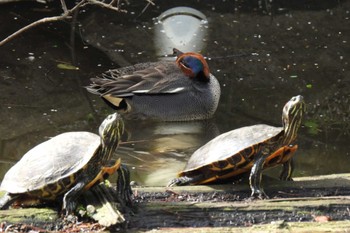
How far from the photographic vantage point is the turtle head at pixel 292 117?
461 centimetres

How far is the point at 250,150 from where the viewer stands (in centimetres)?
459

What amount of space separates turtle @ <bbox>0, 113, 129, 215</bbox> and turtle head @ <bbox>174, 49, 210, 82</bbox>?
461 centimetres

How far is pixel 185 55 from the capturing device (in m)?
8.79

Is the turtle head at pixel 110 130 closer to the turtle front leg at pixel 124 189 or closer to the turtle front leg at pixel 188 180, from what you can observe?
the turtle front leg at pixel 124 189

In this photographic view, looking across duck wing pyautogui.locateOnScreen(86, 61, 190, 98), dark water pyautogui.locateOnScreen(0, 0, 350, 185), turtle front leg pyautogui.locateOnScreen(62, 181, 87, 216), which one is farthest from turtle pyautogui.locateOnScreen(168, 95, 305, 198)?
duck wing pyautogui.locateOnScreen(86, 61, 190, 98)

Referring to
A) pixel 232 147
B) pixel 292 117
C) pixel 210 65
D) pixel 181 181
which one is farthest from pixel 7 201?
pixel 210 65

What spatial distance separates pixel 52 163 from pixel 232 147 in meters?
1.16

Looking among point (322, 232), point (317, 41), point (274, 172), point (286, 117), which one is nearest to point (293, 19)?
point (317, 41)

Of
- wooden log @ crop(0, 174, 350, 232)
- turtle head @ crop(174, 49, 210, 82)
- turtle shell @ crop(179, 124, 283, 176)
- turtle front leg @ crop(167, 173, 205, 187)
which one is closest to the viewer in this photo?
wooden log @ crop(0, 174, 350, 232)

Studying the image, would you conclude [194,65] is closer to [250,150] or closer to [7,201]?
[250,150]

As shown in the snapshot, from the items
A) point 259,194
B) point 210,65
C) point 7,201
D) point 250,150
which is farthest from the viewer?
point 210,65

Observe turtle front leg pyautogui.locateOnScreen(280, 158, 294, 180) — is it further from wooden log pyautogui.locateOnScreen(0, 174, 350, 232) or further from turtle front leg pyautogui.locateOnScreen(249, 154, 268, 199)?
turtle front leg pyautogui.locateOnScreen(249, 154, 268, 199)

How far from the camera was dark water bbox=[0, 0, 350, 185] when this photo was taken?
722cm

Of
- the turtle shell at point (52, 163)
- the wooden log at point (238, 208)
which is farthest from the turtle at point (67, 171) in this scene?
the wooden log at point (238, 208)
